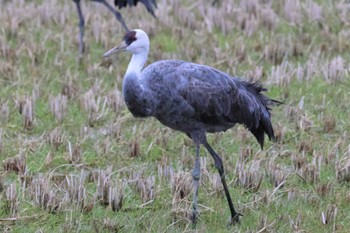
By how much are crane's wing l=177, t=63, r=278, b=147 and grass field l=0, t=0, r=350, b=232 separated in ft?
1.71

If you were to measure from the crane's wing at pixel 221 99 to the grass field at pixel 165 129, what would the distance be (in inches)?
20.5

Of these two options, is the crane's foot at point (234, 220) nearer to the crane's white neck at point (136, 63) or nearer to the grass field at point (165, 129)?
the grass field at point (165, 129)

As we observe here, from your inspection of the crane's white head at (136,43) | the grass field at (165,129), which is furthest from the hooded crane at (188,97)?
the grass field at (165,129)

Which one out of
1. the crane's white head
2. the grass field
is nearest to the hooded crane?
the crane's white head

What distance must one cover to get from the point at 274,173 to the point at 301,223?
0.84 meters

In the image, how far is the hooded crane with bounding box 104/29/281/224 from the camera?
607 cm

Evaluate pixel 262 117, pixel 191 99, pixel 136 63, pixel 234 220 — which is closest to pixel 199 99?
pixel 191 99

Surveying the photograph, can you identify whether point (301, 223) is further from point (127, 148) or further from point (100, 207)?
point (127, 148)

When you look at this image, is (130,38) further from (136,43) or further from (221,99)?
(221,99)

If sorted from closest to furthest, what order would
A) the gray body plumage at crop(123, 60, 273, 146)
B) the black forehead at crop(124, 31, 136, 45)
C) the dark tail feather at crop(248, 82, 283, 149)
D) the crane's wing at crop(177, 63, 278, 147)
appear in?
1. the gray body plumage at crop(123, 60, 273, 146)
2. the crane's wing at crop(177, 63, 278, 147)
3. the black forehead at crop(124, 31, 136, 45)
4. the dark tail feather at crop(248, 82, 283, 149)

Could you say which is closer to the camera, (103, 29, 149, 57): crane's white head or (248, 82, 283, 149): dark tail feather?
(103, 29, 149, 57): crane's white head

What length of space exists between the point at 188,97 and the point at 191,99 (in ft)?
0.08

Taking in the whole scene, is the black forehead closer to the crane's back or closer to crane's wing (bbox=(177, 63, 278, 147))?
the crane's back

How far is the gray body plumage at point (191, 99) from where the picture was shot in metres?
6.07
